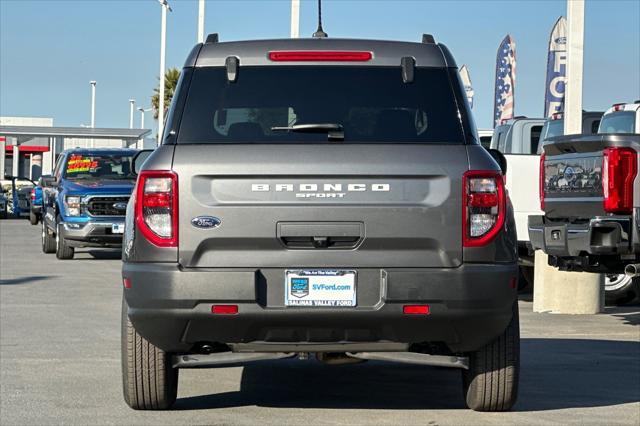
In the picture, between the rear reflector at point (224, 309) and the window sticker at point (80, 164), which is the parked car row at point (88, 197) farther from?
the rear reflector at point (224, 309)

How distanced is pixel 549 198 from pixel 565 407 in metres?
4.09

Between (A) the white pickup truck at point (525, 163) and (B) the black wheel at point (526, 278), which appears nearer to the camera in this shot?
(A) the white pickup truck at point (525, 163)

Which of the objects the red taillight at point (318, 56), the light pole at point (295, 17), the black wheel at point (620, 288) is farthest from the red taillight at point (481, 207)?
the light pole at point (295, 17)

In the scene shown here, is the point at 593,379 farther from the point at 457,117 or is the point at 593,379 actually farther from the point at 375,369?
the point at 457,117

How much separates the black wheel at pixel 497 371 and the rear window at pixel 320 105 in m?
1.18

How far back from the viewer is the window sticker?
23734mm

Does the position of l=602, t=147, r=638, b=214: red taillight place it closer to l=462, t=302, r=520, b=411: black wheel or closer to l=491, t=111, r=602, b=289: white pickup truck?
l=491, t=111, r=602, b=289: white pickup truck

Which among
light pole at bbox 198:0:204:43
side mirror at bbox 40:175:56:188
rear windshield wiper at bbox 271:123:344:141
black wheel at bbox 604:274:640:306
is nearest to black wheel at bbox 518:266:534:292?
black wheel at bbox 604:274:640:306

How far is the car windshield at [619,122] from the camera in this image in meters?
15.5

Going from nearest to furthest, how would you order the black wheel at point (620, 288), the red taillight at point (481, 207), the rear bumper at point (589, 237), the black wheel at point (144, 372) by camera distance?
the red taillight at point (481, 207) < the black wheel at point (144, 372) < the rear bumper at point (589, 237) < the black wheel at point (620, 288)

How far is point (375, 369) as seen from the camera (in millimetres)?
9914

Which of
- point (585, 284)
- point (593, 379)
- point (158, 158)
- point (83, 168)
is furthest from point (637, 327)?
point (83, 168)

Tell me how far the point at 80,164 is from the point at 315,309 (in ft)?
57.6

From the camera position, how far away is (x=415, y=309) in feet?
22.4
